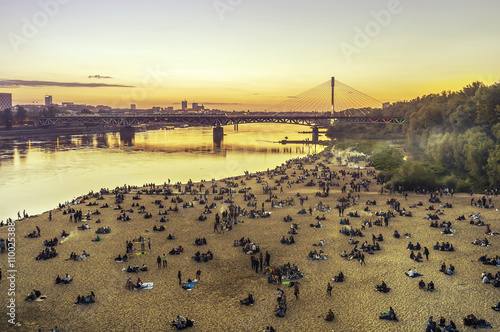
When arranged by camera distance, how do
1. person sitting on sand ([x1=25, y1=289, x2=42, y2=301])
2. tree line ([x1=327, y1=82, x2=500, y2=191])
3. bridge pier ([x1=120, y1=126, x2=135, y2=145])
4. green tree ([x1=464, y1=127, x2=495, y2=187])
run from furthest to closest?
1. bridge pier ([x1=120, y1=126, x2=135, y2=145])
2. green tree ([x1=464, y1=127, x2=495, y2=187])
3. tree line ([x1=327, y1=82, x2=500, y2=191])
4. person sitting on sand ([x1=25, y1=289, x2=42, y2=301])

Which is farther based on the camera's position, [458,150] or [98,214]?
[458,150]

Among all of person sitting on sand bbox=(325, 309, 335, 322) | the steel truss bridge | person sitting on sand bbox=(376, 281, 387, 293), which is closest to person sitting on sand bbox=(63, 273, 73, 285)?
person sitting on sand bbox=(325, 309, 335, 322)

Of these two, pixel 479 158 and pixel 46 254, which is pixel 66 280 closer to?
pixel 46 254

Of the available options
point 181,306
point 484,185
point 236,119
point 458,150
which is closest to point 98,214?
point 181,306

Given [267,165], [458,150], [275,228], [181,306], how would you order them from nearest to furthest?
1. [181,306]
2. [275,228]
3. [458,150]
4. [267,165]

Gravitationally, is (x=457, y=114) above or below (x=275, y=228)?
above

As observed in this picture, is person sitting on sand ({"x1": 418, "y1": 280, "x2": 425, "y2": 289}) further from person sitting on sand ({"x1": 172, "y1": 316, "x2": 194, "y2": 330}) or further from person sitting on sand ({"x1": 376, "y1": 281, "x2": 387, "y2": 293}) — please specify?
person sitting on sand ({"x1": 172, "y1": 316, "x2": 194, "y2": 330})

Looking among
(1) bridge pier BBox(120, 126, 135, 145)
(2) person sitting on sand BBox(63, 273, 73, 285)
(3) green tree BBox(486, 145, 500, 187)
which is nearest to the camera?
(2) person sitting on sand BBox(63, 273, 73, 285)

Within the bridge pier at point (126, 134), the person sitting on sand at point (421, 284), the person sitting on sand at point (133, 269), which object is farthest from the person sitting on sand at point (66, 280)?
the bridge pier at point (126, 134)

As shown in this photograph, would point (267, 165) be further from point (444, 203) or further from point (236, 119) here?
point (236, 119)
